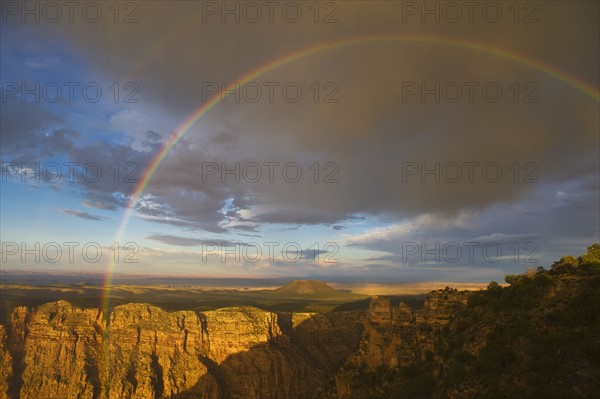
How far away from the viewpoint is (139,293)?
570ft

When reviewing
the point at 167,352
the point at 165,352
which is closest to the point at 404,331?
the point at 167,352

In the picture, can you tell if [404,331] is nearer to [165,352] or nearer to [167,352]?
[167,352]

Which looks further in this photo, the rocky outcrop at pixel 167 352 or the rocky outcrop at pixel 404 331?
the rocky outcrop at pixel 167 352

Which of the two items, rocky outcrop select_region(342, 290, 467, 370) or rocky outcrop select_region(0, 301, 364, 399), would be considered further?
rocky outcrop select_region(0, 301, 364, 399)

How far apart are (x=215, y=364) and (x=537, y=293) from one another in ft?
295

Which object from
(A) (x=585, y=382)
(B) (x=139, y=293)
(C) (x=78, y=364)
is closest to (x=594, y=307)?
(A) (x=585, y=382)

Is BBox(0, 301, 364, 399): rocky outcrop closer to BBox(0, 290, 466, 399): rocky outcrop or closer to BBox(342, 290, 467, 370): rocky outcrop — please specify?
BBox(0, 290, 466, 399): rocky outcrop

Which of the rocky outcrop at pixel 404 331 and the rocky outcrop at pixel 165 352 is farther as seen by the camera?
the rocky outcrop at pixel 165 352

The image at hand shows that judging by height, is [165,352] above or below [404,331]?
below

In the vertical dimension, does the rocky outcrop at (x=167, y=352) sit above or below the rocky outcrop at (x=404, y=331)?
below

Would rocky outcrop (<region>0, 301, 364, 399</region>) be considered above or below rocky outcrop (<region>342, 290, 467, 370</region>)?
below

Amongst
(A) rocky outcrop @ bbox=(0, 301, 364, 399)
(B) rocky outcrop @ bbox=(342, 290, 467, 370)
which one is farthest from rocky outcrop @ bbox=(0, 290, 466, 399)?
(B) rocky outcrop @ bbox=(342, 290, 467, 370)

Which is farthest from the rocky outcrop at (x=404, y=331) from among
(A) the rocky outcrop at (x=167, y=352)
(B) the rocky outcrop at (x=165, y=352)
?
(B) the rocky outcrop at (x=165, y=352)

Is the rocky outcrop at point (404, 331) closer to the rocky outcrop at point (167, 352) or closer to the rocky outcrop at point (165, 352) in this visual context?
the rocky outcrop at point (167, 352)
